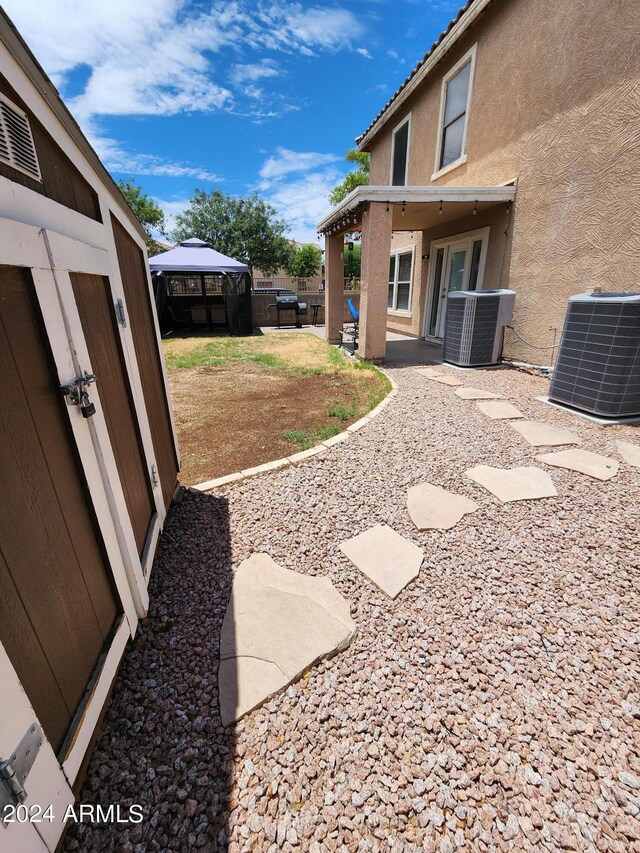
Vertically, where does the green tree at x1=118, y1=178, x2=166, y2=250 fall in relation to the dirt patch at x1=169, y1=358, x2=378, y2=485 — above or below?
above

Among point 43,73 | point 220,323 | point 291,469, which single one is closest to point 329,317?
point 220,323

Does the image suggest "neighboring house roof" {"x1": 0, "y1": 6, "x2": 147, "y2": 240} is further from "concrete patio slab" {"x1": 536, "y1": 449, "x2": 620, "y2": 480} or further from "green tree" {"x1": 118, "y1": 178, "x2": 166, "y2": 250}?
"green tree" {"x1": 118, "y1": 178, "x2": 166, "y2": 250}

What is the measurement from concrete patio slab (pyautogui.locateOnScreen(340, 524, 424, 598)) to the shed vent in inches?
83.0

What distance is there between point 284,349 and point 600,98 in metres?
6.86

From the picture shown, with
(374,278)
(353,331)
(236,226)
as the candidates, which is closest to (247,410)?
(374,278)

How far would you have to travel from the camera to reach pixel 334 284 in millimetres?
9219

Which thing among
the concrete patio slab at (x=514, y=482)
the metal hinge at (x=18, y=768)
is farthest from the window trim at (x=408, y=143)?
the metal hinge at (x=18, y=768)

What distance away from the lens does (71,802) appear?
0.99 meters

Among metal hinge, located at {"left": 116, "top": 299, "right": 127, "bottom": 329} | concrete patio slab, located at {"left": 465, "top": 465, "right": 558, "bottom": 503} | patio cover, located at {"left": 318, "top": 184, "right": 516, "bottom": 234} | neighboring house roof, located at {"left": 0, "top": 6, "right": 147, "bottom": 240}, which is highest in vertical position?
patio cover, located at {"left": 318, "top": 184, "right": 516, "bottom": 234}

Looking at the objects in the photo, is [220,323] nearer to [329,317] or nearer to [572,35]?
[329,317]

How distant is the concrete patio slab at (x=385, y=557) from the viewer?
1925 millimetres

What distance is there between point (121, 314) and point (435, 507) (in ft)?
7.27

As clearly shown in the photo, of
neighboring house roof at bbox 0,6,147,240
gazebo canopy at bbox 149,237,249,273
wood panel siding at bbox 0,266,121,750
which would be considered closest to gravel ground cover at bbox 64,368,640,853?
wood panel siding at bbox 0,266,121,750

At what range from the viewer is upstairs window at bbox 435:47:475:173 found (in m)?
6.73
